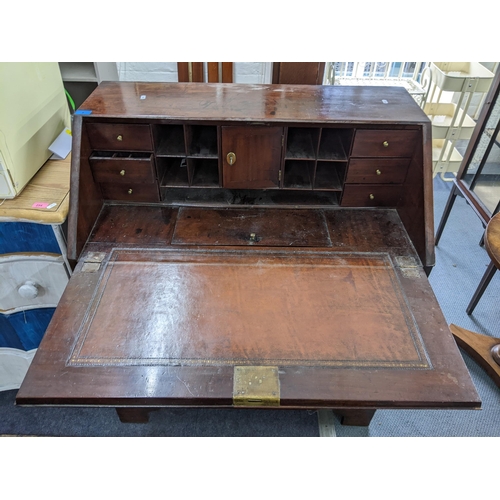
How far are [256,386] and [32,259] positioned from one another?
1072mm

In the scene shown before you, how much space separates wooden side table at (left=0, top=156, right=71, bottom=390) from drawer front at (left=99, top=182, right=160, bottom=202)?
156 mm

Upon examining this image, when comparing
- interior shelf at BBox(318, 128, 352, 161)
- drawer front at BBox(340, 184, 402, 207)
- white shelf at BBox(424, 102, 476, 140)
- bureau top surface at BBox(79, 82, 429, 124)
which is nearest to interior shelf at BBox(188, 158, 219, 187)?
bureau top surface at BBox(79, 82, 429, 124)

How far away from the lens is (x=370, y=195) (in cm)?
159

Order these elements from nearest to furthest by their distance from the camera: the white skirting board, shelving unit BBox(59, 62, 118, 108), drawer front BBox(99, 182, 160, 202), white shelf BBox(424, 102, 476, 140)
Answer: drawer front BBox(99, 182, 160, 202), the white skirting board, shelving unit BBox(59, 62, 118, 108), white shelf BBox(424, 102, 476, 140)

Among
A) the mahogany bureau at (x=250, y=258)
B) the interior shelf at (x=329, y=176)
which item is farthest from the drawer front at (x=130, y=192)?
the interior shelf at (x=329, y=176)

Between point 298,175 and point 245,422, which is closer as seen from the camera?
point 298,175

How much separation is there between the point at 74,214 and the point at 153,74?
3.77 ft

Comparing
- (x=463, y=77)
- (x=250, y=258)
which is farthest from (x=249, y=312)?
(x=463, y=77)

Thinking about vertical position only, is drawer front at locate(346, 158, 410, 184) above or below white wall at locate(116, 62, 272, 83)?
below

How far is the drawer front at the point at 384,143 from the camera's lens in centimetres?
145

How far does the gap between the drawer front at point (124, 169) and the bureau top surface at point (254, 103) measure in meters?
0.16

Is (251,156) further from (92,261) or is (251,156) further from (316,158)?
(92,261)

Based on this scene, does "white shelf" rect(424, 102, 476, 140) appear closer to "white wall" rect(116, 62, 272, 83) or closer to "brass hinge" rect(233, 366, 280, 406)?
"white wall" rect(116, 62, 272, 83)

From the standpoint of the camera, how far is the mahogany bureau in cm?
105
